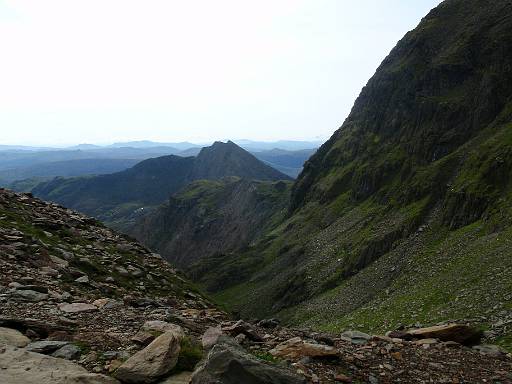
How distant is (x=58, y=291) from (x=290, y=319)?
6447 cm

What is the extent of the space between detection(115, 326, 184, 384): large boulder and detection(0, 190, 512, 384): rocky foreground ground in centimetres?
2

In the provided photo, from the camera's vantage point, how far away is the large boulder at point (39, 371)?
10.3 meters

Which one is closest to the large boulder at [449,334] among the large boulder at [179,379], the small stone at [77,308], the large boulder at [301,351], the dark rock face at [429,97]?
the large boulder at [301,351]

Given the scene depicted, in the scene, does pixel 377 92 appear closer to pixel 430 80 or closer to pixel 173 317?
pixel 430 80

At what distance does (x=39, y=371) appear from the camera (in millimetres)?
10695

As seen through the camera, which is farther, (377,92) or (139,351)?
(377,92)

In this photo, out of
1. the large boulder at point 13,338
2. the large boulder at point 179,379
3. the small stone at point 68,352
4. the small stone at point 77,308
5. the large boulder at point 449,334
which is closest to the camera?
the large boulder at point 179,379

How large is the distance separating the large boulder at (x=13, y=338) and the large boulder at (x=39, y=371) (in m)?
0.53

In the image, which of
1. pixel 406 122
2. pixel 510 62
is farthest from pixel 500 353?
pixel 406 122

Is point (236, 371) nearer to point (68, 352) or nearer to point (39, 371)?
point (39, 371)

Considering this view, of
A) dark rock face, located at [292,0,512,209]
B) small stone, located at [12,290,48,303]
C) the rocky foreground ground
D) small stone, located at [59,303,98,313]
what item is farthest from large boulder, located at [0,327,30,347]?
dark rock face, located at [292,0,512,209]

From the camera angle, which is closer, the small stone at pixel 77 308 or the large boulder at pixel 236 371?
the large boulder at pixel 236 371

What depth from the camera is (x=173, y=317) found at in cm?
1659

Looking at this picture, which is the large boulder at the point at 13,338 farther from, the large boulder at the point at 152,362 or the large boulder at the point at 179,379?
Answer: the large boulder at the point at 179,379
